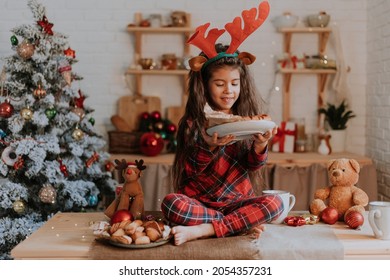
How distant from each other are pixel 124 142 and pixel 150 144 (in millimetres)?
219

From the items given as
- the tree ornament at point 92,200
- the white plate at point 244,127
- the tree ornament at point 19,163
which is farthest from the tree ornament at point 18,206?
the white plate at point 244,127

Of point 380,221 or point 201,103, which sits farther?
point 201,103

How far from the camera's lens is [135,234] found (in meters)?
1.65

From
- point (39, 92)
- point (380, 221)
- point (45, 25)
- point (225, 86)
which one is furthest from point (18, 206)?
point (380, 221)

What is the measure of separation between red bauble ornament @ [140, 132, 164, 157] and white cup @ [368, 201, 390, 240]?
5.94 feet

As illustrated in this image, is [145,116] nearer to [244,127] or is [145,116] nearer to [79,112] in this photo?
[79,112]

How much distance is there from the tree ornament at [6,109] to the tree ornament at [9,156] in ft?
0.49

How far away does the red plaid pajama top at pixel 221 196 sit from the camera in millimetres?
1771

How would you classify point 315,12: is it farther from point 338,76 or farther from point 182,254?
point 182,254

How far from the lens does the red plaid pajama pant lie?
177 cm

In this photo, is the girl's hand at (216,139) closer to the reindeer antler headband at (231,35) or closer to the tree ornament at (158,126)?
the reindeer antler headband at (231,35)

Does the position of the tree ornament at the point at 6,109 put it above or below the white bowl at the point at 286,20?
below

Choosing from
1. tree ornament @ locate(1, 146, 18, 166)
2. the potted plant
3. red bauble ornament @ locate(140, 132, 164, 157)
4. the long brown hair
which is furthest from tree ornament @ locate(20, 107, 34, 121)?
the potted plant
